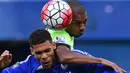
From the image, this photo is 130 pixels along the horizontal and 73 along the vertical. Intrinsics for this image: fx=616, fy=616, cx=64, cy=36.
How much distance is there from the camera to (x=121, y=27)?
6.47m

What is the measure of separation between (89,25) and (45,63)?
73.3 inches

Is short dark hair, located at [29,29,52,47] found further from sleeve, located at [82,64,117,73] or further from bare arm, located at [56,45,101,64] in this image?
sleeve, located at [82,64,117,73]

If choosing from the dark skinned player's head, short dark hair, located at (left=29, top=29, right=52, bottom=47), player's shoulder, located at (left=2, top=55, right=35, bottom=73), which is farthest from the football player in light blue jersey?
player's shoulder, located at (left=2, top=55, right=35, bottom=73)

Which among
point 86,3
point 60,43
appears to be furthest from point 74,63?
point 86,3

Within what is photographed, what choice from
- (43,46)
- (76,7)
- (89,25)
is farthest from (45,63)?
(89,25)

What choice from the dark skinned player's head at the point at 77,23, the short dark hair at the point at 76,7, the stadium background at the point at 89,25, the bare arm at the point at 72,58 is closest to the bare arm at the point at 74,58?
the bare arm at the point at 72,58

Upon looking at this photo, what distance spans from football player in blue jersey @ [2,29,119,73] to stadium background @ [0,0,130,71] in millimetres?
1506

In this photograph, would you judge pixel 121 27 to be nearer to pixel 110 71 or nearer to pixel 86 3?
pixel 86 3

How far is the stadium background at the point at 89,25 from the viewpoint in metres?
6.32

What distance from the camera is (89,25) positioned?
642 centimetres

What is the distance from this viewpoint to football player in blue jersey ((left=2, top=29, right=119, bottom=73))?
464cm

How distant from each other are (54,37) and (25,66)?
12.9 inches

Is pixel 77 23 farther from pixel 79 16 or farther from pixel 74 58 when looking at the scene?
pixel 74 58

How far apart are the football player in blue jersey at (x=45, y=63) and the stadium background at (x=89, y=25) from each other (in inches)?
59.3
